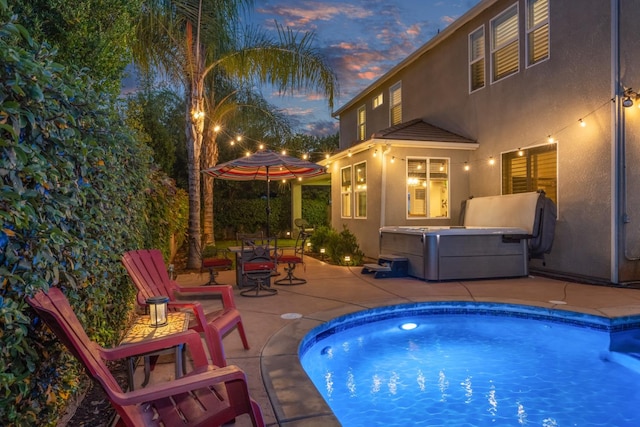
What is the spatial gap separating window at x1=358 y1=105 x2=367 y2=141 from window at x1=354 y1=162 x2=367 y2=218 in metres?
5.16

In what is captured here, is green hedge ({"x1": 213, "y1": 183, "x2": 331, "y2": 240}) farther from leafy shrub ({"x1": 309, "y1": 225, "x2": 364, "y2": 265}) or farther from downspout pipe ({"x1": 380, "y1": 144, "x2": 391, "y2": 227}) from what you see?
downspout pipe ({"x1": 380, "y1": 144, "x2": 391, "y2": 227})

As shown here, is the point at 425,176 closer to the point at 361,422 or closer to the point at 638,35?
the point at 638,35

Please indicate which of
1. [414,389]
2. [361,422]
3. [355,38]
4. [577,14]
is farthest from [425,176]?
Answer: [355,38]

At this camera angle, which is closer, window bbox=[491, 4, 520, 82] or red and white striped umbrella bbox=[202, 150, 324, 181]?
red and white striped umbrella bbox=[202, 150, 324, 181]

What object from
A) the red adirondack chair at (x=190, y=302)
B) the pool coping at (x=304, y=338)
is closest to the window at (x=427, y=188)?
the pool coping at (x=304, y=338)

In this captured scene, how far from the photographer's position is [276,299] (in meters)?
6.45

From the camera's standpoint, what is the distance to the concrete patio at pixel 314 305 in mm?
2990

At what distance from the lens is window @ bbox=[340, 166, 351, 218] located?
13.0 meters

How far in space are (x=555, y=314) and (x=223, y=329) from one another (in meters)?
4.52

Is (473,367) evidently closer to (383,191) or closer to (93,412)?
(93,412)

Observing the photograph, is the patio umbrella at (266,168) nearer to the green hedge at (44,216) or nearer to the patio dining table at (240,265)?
the patio dining table at (240,265)

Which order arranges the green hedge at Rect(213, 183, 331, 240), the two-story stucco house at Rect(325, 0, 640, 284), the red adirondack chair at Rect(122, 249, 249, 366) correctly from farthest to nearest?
the green hedge at Rect(213, 183, 331, 240) < the two-story stucco house at Rect(325, 0, 640, 284) < the red adirondack chair at Rect(122, 249, 249, 366)

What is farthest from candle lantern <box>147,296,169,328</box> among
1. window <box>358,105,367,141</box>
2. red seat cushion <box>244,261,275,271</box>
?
window <box>358,105,367,141</box>

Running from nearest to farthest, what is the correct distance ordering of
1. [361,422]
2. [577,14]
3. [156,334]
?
[156,334] < [361,422] < [577,14]
